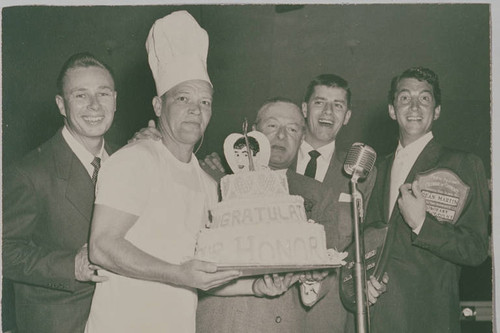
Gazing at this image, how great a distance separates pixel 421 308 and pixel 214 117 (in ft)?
4.52

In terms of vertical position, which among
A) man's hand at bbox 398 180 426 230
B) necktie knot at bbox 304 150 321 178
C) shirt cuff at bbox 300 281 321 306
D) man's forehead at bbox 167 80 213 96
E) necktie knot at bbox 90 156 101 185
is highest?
man's forehead at bbox 167 80 213 96

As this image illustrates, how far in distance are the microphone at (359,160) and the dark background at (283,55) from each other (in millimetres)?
47

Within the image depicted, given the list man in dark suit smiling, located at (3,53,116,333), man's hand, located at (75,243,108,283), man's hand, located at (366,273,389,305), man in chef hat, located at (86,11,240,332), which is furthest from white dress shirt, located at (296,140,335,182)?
man's hand, located at (75,243,108,283)

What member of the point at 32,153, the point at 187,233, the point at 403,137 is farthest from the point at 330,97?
the point at 32,153

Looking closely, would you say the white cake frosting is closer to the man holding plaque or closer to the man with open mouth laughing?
the man with open mouth laughing

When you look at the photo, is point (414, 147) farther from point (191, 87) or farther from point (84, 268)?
point (84, 268)

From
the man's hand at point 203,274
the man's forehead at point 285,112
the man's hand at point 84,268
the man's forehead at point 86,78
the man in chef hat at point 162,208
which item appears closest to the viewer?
the man's hand at point 203,274

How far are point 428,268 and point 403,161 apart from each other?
54 centimetres

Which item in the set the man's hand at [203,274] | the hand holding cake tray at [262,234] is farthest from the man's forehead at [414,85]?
the man's hand at [203,274]

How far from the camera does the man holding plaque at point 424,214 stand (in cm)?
289

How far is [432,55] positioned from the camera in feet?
10.2

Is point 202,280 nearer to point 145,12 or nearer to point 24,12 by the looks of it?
point 145,12

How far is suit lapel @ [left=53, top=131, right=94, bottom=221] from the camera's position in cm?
280

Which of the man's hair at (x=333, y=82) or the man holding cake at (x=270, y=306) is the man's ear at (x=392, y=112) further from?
the man holding cake at (x=270, y=306)
